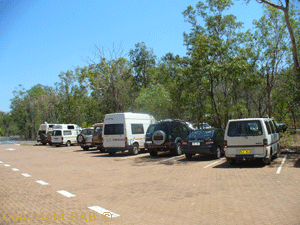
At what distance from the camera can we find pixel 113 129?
59.9ft

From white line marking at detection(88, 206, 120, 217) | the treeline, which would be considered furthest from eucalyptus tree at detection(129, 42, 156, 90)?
white line marking at detection(88, 206, 120, 217)

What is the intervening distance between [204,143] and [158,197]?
738 cm

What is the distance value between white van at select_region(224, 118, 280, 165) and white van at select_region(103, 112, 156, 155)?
25.0ft

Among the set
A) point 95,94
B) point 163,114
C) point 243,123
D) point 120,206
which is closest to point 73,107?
point 95,94

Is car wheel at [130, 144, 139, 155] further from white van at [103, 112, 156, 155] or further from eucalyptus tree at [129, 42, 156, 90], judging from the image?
eucalyptus tree at [129, 42, 156, 90]

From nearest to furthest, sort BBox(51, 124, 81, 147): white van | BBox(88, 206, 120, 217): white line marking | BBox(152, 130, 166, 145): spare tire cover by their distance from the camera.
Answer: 1. BBox(88, 206, 120, 217): white line marking
2. BBox(152, 130, 166, 145): spare tire cover
3. BBox(51, 124, 81, 147): white van

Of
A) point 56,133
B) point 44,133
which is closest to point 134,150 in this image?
point 56,133

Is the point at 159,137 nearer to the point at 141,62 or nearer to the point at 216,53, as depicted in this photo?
the point at 216,53

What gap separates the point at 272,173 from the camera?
32.6 feet

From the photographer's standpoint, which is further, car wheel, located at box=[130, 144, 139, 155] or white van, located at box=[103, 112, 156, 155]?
car wheel, located at box=[130, 144, 139, 155]

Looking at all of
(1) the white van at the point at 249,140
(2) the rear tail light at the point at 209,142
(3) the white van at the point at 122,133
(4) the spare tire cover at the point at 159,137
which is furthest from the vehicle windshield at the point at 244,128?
(3) the white van at the point at 122,133

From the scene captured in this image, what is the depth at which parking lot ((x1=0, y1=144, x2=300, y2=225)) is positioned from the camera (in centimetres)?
552

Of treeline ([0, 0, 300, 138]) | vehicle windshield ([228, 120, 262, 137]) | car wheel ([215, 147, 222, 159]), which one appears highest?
treeline ([0, 0, 300, 138])

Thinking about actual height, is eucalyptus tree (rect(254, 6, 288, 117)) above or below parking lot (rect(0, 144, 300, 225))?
above
